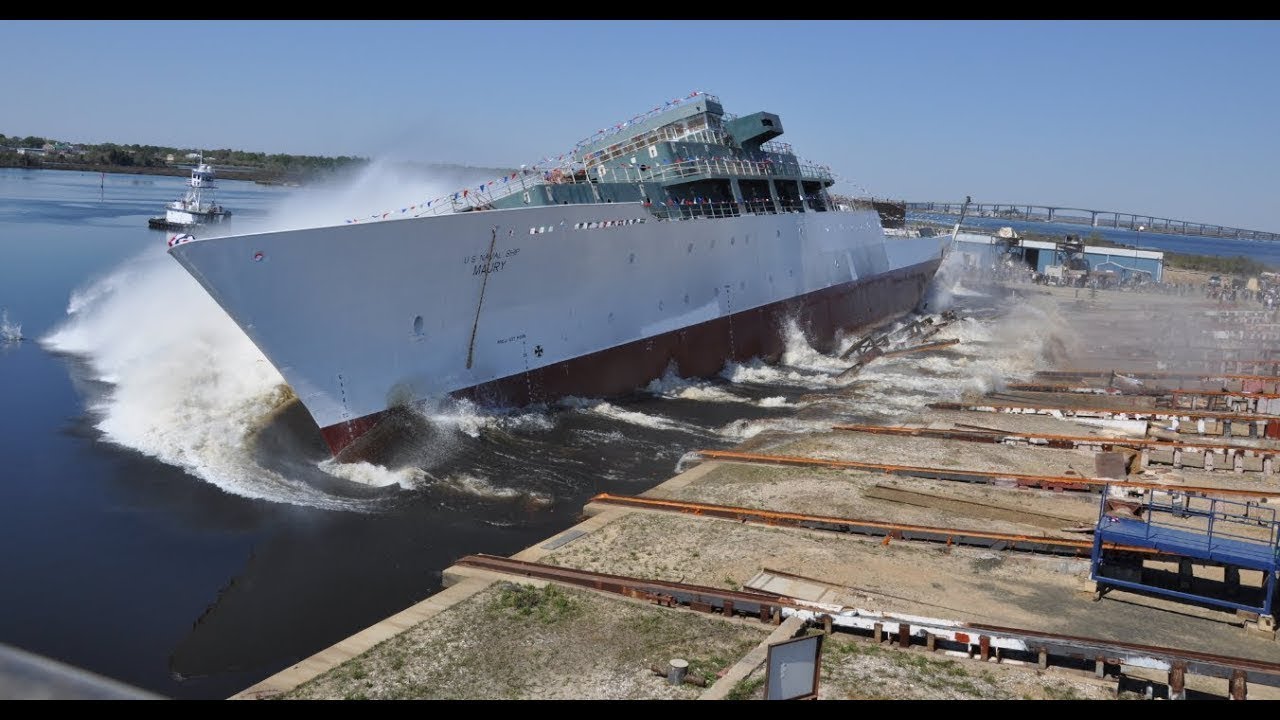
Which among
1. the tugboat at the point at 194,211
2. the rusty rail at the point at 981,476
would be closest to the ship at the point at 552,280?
the rusty rail at the point at 981,476

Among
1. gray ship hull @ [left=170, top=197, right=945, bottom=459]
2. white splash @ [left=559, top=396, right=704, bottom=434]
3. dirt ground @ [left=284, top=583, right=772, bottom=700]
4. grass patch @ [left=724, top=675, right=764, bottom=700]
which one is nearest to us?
grass patch @ [left=724, top=675, right=764, bottom=700]

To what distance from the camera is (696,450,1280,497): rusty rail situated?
1520 centimetres

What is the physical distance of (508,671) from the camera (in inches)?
340

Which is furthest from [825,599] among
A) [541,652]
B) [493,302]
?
[493,302]

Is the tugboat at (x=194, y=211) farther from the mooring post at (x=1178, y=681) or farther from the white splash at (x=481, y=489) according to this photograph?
the mooring post at (x=1178, y=681)

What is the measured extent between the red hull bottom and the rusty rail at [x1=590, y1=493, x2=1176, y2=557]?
19.0 feet

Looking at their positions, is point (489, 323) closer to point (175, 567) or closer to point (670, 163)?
point (175, 567)

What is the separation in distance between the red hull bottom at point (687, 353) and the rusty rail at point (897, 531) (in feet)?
19.0

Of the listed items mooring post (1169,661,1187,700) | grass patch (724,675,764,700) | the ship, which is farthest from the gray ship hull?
mooring post (1169,661,1187,700)

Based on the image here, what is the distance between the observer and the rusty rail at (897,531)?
12211 millimetres

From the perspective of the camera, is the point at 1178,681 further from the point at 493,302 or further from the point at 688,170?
the point at 688,170

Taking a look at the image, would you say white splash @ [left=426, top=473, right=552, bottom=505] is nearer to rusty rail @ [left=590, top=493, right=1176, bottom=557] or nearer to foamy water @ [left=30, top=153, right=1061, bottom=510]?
foamy water @ [left=30, top=153, right=1061, bottom=510]

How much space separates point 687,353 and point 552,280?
20.1 feet
